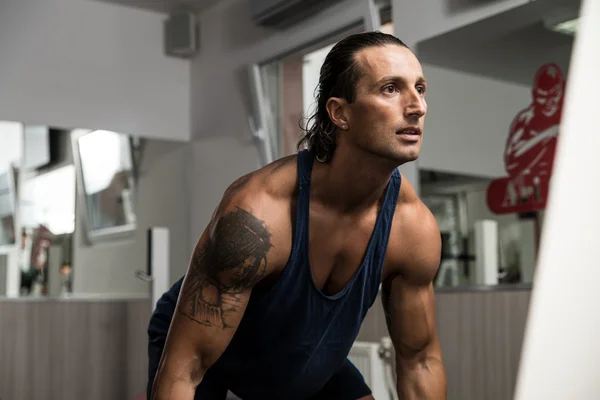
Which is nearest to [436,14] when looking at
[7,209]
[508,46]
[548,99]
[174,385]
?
[508,46]

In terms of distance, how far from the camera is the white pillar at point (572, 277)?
32cm

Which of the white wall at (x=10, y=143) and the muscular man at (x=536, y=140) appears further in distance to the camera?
the white wall at (x=10, y=143)

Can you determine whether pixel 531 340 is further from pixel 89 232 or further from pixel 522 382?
pixel 89 232

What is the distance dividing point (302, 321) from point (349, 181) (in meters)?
0.29

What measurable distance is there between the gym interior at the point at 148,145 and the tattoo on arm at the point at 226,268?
173 centimetres

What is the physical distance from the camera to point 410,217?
4.71 feet

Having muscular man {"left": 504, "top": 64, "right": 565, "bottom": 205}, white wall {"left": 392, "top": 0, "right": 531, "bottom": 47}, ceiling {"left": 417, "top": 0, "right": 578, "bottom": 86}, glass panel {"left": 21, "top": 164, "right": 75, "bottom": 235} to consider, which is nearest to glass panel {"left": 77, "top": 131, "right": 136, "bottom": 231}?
glass panel {"left": 21, "top": 164, "right": 75, "bottom": 235}

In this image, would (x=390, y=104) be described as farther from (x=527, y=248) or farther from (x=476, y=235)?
(x=476, y=235)

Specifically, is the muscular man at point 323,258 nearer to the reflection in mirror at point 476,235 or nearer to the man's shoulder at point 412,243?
the man's shoulder at point 412,243

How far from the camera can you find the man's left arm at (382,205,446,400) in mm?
1430

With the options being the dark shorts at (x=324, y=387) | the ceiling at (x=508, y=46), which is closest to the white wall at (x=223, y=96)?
the ceiling at (x=508, y=46)

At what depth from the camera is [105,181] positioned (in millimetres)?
4430

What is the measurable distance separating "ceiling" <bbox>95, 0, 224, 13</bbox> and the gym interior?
0.04 ft

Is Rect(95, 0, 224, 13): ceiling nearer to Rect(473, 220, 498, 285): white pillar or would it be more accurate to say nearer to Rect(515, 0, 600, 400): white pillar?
Rect(473, 220, 498, 285): white pillar
